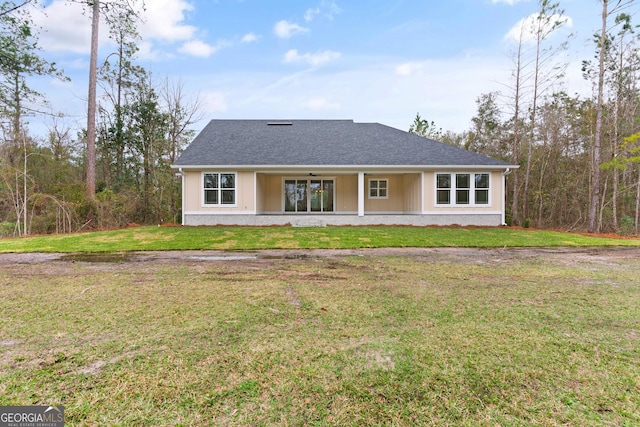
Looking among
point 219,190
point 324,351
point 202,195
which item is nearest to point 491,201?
point 219,190

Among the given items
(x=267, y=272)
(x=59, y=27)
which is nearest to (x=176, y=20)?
(x=59, y=27)

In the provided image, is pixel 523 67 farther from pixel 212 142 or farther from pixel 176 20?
pixel 176 20

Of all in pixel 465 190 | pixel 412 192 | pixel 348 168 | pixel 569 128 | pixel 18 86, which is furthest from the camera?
pixel 569 128

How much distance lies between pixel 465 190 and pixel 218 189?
11.4 m

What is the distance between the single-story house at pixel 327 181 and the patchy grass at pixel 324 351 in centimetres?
A: 862

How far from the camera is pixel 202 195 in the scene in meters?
13.1

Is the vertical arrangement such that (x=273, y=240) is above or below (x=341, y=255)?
above

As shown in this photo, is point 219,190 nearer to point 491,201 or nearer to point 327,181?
point 327,181

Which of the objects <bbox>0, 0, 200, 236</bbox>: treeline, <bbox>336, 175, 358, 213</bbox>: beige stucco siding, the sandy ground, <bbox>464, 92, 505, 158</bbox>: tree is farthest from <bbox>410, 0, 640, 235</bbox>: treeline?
<bbox>0, 0, 200, 236</bbox>: treeline

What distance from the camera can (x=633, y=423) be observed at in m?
1.67

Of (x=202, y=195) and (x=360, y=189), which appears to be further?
(x=360, y=189)

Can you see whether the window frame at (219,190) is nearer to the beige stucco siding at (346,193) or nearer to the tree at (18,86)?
the beige stucco siding at (346,193)

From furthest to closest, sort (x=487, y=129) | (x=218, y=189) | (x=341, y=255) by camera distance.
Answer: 1. (x=487, y=129)
2. (x=218, y=189)
3. (x=341, y=255)

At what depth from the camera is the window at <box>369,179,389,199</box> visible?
15.9 metres
